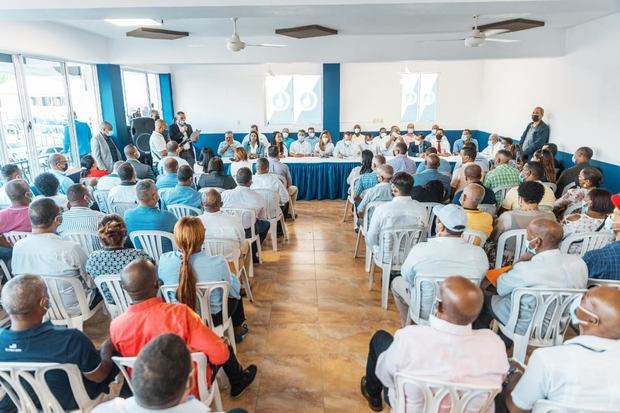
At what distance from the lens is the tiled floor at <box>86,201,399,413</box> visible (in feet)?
8.42

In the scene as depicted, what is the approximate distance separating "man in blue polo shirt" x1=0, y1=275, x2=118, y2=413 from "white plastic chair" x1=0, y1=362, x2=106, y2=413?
29 millimetres

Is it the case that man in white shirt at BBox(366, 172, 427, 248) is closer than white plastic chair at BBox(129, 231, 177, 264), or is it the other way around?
white plastic chair at BBox(129, 231, 177, 264)

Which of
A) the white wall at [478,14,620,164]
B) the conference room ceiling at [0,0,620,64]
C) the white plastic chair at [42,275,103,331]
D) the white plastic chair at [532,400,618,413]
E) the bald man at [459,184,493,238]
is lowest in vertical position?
the white plastic chair at [42,275,103,331]

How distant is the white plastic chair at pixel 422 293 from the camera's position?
242 centimetres

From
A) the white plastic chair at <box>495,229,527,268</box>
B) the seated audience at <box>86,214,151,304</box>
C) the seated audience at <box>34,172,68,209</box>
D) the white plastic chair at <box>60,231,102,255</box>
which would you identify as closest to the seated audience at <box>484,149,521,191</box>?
the white plastic chair at <box>495,229,527,268</box>

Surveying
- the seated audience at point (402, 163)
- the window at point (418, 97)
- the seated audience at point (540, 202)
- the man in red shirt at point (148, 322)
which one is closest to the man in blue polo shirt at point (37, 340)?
the man in red shirt at point (148, 322)

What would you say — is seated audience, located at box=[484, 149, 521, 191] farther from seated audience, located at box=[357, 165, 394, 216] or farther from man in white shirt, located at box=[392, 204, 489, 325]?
man in white shirt, located at box=[392, 204, 489, 325]

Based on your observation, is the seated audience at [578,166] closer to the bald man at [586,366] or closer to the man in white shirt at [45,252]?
the bald man at [586,366]

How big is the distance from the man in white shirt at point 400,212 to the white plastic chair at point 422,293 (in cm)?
97

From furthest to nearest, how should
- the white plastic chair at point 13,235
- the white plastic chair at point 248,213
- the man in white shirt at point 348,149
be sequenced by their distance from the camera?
the man in white shirt at point 348,149 → the white plastic chair at point 248,213 → the white plastic chair at point 13,235

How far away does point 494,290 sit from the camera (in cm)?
282

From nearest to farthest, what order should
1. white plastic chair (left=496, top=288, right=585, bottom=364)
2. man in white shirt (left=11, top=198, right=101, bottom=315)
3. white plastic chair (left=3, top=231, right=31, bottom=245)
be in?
white plastic chair (left=496, top=288, right=585, bottom=364), man in white shirt (left=11, top=198, right=101, bottom=315), white plastic chair (left=3, top=231, right=31, bottom=245)

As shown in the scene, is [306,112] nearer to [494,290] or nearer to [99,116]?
[99,116]

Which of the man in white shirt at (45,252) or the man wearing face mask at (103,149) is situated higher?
the man wearing face mask at (103,149)
